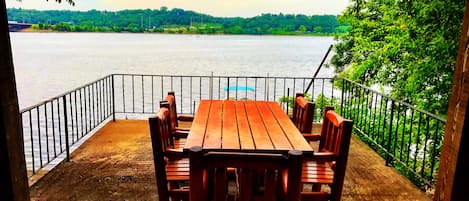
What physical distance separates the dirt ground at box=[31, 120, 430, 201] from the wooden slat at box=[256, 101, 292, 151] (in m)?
0.96

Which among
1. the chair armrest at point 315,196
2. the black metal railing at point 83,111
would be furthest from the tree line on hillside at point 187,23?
the chair armrest at point 315,196

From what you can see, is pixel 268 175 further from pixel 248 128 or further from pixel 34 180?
pixel 34 180

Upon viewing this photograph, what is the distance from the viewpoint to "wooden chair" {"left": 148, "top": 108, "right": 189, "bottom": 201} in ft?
7.68

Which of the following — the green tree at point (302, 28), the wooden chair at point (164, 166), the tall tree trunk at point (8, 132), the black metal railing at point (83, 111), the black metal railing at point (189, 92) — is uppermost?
the green tree at point (302, 28)

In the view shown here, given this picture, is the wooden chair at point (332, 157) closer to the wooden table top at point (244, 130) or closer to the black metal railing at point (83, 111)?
the wooden table top at point (244, 130)

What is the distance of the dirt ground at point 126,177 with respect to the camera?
3.24m

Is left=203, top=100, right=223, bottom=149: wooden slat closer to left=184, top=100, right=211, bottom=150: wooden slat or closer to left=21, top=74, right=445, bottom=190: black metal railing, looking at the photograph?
left=184, top=100, right=211, bottom=150: wooden slat

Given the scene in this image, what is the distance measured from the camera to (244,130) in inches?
106

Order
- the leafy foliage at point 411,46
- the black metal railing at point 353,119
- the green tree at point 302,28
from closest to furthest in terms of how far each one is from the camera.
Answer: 1. the black metal railing at point 353,119
2. the leafy foliage at point 411,46
3. the green tree at point 302,28

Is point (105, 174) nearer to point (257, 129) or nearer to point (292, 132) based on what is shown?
point (257, 129)

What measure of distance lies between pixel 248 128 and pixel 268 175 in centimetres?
93

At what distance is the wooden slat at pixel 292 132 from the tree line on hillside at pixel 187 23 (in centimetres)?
1609

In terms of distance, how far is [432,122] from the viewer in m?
6.82

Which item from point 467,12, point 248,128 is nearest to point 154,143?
point 248,128
